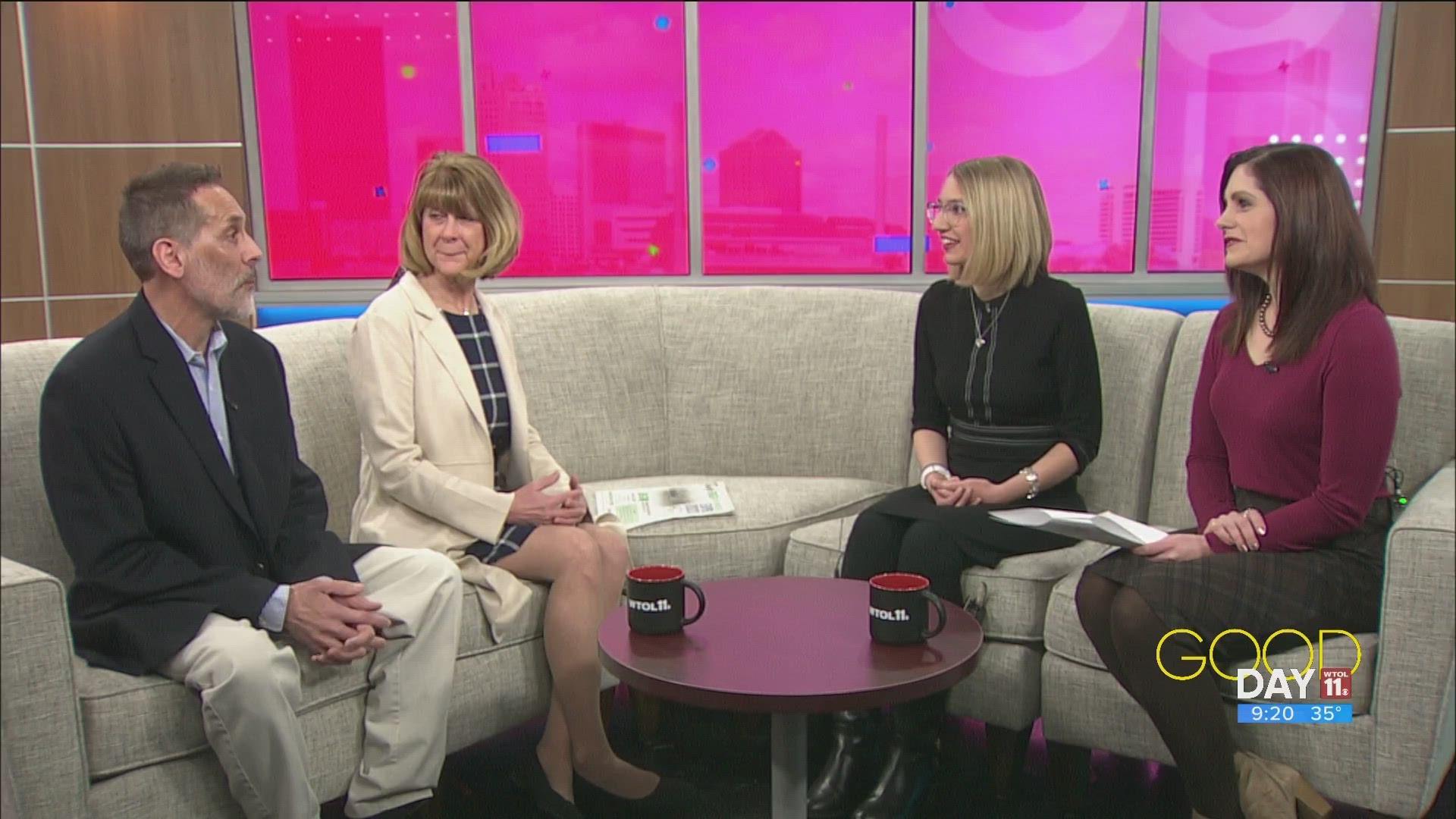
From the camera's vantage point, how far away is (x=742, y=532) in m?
2.74

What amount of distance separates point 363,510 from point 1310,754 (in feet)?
6.25

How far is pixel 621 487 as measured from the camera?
3023mm

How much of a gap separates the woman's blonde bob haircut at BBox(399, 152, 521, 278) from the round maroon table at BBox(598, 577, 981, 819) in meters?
0.94

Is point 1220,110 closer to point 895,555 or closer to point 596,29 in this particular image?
point 596,29

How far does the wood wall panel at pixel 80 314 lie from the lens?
427 cm

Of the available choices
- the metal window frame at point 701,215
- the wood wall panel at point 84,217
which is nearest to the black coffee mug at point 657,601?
the metal window frame at point 701,215

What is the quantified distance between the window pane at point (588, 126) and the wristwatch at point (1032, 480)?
2732mm

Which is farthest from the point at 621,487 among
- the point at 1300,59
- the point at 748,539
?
the point at 1300,59

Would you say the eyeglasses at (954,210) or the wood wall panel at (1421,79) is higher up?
the wood wall panel at (1421,79)

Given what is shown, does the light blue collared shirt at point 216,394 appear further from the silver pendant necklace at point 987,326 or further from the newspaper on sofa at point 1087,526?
the silver pendant necklace at point 987,326

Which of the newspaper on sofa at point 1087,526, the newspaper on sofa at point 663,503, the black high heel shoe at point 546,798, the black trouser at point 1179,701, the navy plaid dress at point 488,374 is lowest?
the black high heel shoe at point 546,798

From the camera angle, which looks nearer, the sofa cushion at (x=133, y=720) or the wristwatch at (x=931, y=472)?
the sofa cushion at (x=133, y=720)

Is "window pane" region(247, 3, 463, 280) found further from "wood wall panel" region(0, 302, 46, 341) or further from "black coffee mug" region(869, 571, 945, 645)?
"black coffee mug" region(869, 571, 945, 645)

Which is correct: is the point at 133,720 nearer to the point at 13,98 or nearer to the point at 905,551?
the point at 905,551
